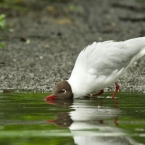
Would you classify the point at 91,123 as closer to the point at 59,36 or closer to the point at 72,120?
the point at 72,120

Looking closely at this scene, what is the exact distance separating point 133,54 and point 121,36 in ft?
24.8

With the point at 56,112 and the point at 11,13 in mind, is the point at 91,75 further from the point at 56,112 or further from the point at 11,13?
the point at 11,13

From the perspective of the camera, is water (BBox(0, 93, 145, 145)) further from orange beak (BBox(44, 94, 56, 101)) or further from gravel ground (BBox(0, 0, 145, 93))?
gravel ground (BBox(0, 0, 145, 93))

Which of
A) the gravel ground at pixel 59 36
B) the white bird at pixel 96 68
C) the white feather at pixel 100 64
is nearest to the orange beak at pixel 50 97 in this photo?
the white bird at pixel 96 68

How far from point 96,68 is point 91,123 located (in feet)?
7.11

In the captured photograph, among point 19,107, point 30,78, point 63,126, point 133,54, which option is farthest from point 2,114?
point 30,78

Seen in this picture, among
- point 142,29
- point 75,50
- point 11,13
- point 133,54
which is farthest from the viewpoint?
point 11,13

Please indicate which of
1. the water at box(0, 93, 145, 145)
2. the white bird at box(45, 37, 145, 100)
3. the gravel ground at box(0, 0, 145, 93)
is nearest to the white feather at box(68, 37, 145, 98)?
the white bird at box(45, 37, 145, 100)

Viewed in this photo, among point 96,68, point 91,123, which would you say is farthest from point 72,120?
point 96,68

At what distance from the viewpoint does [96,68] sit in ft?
27.2

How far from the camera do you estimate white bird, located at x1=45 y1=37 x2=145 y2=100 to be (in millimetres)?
8180

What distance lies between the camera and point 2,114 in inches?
269

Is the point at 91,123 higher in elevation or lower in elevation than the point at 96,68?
lower

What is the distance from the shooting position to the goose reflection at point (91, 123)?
17.2ft
